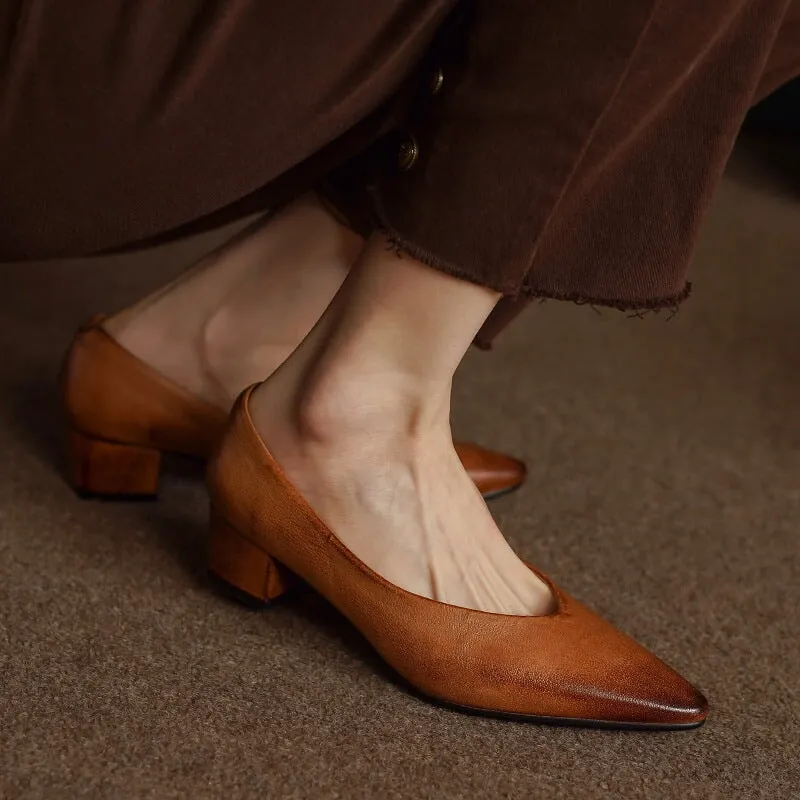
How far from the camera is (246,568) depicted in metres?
0.65

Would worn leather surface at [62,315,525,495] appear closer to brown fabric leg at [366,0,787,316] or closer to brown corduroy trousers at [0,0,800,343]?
brown corduroy trousers at [0,0,800,343]

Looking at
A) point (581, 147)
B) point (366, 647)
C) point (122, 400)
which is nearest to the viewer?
point (581, 147)

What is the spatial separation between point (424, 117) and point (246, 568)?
301mm

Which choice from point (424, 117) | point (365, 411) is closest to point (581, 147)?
point (424, 117)

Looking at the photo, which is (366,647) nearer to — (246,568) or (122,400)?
(246,568)

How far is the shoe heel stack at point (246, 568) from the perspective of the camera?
647 mm

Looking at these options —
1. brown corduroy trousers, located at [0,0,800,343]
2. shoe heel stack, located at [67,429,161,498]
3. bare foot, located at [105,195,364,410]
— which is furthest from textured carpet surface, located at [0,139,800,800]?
brown corduroy trousers, located at [0,0,800,343]

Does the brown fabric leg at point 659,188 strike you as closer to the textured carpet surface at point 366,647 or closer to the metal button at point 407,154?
the metal button at point 407,154

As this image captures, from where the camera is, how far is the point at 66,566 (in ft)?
2.24

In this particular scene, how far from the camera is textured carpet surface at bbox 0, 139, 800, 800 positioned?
21.1 inches

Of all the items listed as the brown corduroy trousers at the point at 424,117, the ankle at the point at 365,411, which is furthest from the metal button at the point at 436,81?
the ankle at the point at 365,411

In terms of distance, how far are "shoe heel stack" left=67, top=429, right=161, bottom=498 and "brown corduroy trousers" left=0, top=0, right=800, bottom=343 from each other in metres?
0.20

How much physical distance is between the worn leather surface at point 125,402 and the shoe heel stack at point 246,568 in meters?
0.11

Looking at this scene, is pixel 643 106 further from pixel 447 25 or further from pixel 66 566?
pixel 66 566
